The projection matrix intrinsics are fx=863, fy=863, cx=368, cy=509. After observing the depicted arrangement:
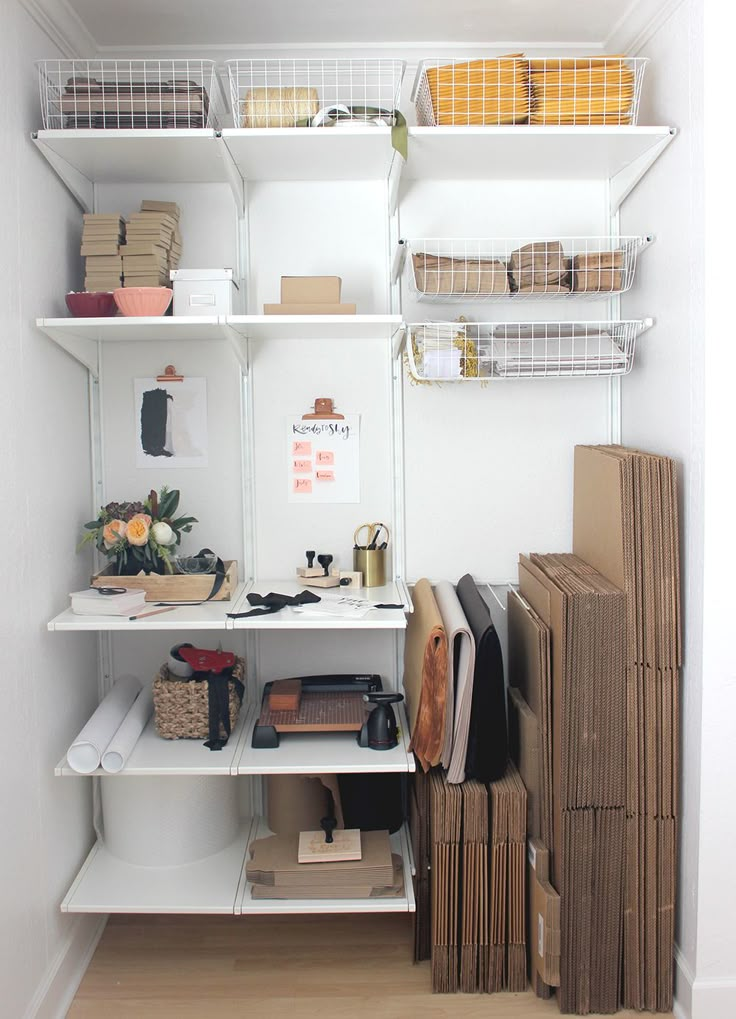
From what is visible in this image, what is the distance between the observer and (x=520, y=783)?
2.28 metres

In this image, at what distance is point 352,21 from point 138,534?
1.54 meters

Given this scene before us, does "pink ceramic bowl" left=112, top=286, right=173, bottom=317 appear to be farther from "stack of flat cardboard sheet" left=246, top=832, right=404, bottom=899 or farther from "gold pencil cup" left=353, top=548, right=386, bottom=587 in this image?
"stack of flat cardboard sheet" left=246, top=832, right=404, bottom=899

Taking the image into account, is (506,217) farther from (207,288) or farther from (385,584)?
(385,584)

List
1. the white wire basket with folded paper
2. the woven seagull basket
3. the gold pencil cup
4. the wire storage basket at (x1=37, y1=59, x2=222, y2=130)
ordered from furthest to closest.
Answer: the gold pencil cup → the woven seagull basket → the white wire basket with folded paper → the wire storage basket at (x1=37, y1=59, x2=222, y2=130)

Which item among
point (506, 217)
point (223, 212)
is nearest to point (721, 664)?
point (506, 217)

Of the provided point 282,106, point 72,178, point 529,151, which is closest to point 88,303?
point 72,178

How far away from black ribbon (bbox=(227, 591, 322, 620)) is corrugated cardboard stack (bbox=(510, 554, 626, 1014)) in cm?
67

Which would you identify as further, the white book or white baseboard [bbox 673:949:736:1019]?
the white book

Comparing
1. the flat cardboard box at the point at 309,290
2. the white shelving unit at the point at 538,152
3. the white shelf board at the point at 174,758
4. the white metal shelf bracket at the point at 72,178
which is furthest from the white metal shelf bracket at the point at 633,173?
the white shelf board at the point at 174,758

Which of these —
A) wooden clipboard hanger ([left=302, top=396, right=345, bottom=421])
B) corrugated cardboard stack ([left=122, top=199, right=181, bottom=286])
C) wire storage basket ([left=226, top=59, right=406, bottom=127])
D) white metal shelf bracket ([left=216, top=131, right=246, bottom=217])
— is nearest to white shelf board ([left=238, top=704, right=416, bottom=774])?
wooden clipboard hanger ([left=302, top=396, right=345, bottom=421])

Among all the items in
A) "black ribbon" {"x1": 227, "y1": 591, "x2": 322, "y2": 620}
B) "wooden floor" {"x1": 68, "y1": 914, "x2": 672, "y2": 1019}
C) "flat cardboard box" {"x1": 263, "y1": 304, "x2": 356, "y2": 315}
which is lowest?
"wooden floor" {"x1": 68, "y1": 914, "x2": 672, "y2": 1019}

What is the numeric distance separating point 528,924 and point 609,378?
157cm

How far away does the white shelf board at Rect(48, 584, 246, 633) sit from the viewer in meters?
2.17

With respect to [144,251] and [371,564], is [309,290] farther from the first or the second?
[371,564]
